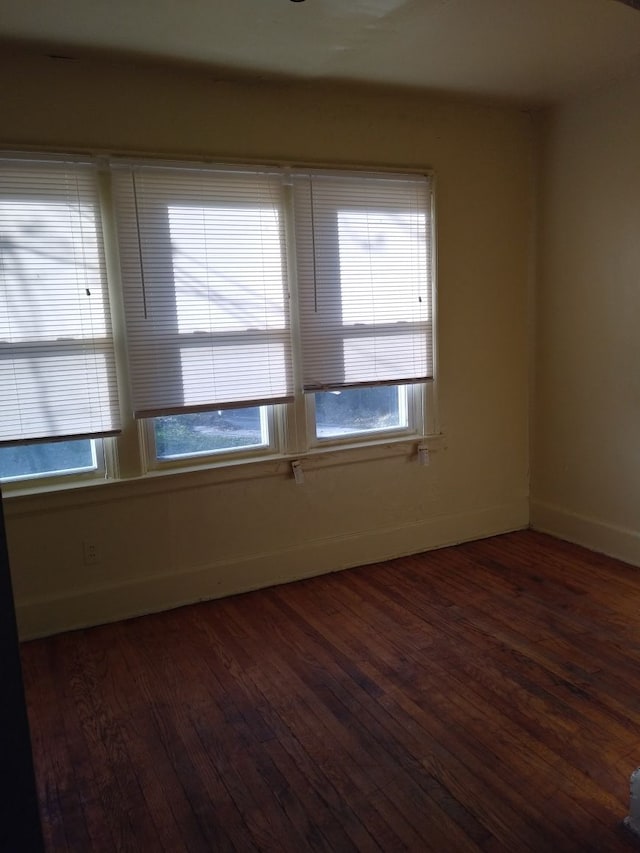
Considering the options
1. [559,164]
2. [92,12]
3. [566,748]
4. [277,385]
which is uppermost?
[92,12]

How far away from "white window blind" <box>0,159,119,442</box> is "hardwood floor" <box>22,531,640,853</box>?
1137 millimetres

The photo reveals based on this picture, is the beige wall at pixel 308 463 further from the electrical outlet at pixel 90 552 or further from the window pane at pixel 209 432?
the window pane at pixel 209 432

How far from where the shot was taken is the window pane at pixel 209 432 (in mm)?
3492

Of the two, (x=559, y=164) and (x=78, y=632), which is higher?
(x=559, y=164)

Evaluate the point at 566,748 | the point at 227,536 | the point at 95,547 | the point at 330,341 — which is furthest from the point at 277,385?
the point at 566,748

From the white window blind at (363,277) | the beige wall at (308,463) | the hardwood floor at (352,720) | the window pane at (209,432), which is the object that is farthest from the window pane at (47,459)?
the white window blind at (363,277)

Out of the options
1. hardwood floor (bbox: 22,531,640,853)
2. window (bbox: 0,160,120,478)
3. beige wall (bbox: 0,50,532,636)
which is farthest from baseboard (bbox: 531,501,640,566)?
window (bbox: 0,160,120,478)

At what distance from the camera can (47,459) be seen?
324 centimetres

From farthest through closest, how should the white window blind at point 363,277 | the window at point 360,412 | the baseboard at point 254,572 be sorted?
the window at point 360,412 → the white window blind at point 363,277 → the baseboard at point 254,572

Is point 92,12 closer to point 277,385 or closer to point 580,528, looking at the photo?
point 277,385

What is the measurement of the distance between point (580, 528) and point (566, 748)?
217 cm

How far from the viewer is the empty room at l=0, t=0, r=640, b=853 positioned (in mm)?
2270

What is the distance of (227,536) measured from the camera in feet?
11.9

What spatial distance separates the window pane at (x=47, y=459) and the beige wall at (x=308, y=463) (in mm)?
142
